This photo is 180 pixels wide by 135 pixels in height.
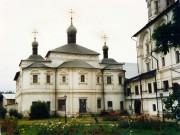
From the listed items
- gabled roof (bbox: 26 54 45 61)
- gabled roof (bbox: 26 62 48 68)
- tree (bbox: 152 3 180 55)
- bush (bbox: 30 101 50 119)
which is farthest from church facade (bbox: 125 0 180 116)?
gabled roof (bbox: 26 54 45 61)

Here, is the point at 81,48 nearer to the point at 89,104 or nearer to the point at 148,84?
the point at 89,104

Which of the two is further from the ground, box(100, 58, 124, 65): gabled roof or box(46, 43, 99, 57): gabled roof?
box(46, 43, 99, 57): gabled roof

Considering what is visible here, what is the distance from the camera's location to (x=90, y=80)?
35.9m

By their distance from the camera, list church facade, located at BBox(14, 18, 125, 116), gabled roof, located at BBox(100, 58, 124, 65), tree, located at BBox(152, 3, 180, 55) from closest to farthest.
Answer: tree, located at BBox(152, 3, 180, 55) → church facade, located at BBox(14, 18, 125, 116) → gabled roof, located at BBox(100, 58, 124, 65)

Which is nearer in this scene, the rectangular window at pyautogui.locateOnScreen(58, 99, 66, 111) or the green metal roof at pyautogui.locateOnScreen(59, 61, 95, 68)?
the rectangular window at pyautogui.locateOnScreen(58, 99, 66, 111)

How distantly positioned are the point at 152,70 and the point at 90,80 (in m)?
8.92

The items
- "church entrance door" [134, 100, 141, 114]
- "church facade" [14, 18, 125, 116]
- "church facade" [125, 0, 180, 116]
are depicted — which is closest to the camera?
"church facade" [125, 0, 180, 116]

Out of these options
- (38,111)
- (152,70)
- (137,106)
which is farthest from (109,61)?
(38,111)

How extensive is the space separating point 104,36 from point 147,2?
29.5 ft

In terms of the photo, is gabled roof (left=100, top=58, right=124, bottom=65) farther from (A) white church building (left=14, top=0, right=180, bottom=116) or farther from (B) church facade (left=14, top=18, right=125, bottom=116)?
(B) church facade (left=14, top=18, right=125, bottom=116)

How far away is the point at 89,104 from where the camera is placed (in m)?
35.3

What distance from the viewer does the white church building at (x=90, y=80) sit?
3316cm

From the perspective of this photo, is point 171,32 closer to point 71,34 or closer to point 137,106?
point 137,106

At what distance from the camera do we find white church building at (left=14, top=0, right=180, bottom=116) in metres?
33.2
